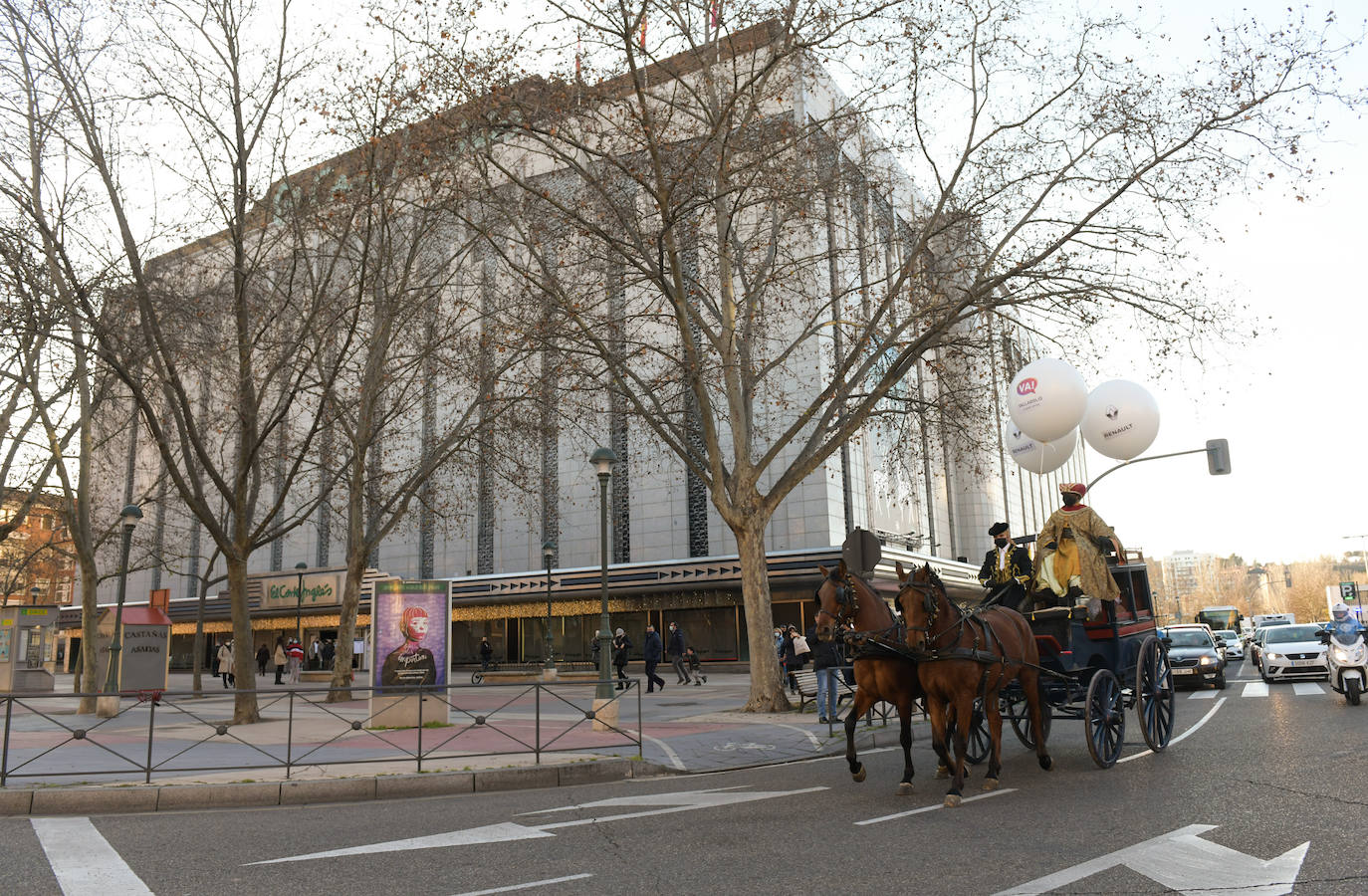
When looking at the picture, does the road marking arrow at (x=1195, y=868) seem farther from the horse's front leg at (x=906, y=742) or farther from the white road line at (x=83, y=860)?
the white road line at (x=83, y=860)

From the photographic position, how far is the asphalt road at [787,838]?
5523 mm

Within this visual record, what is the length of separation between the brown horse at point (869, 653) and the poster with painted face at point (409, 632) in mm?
8779

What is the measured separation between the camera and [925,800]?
26.5 ft

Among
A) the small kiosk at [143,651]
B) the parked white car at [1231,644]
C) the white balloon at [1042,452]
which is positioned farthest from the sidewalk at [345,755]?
the parked white car at [1231,644]

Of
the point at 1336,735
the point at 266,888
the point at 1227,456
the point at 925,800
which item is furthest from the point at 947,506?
the point at 266,888

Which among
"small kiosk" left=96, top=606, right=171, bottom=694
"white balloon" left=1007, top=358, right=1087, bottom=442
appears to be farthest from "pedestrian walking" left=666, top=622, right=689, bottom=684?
"white balloon" left=1007, top=358, right=1087, bottom=442

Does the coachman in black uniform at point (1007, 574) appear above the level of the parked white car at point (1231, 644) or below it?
above

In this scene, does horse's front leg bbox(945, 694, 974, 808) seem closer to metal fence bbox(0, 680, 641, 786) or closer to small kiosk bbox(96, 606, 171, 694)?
metal fence bbox(0, 680, 641, 786)

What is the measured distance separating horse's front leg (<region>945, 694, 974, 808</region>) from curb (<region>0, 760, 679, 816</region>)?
174 inches

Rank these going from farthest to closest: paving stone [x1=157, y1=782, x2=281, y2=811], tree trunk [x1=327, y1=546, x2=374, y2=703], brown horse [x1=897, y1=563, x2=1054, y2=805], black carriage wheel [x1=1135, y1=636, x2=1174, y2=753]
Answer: tree trunk [x1=327, y1=546, x2=374, y2=703]
black carriage wheel [x1=1135, y1=636, x2=1174, y2=753]
paving stone [x1=157, y1=782, x2=281, y2=811]
brown horse [x1=897, y1=563, x2=1054, y2=805]

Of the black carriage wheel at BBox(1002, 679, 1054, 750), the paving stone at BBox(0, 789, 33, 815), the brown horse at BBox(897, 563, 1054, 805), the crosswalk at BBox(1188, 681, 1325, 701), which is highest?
the brown horse at BBox(897, 563, 1054, 805)

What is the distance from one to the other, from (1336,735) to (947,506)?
131ft

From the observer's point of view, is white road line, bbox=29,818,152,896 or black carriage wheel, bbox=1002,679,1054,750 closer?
white road line, bbox=29,818,152,896

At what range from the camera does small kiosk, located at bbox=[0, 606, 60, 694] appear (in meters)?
27.1
